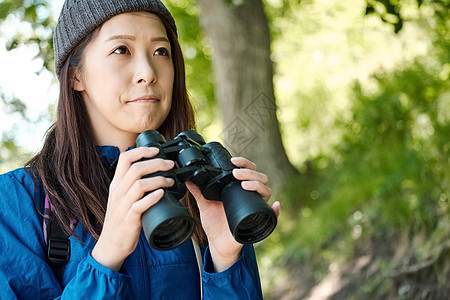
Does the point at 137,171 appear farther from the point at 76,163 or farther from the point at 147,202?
the point at 76,163

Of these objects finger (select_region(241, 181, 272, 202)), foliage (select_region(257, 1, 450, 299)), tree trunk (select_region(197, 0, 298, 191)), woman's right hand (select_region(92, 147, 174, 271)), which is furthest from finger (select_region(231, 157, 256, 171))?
tree trunk (select_region(197, 0, 298, 191))

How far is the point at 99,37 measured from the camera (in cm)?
A: 195

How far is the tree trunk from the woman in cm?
464

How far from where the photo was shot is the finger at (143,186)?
1.47 m

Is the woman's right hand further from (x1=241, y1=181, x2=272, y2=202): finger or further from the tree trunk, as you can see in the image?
the tree trunk

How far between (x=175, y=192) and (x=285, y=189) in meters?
5.54

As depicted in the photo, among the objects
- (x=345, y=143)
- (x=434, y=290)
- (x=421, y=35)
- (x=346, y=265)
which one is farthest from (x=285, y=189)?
(x=434, y=290)

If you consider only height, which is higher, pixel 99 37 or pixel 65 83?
pixel 99 37

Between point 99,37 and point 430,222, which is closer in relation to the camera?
point 99,37

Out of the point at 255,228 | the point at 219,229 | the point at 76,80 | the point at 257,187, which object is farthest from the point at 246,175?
the point at 76,80

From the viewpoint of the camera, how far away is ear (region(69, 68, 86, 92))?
6.66 feet

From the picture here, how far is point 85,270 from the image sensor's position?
61.1 inches

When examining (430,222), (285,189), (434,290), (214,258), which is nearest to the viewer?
(214,258)

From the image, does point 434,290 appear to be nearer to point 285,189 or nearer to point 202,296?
point 202,296
